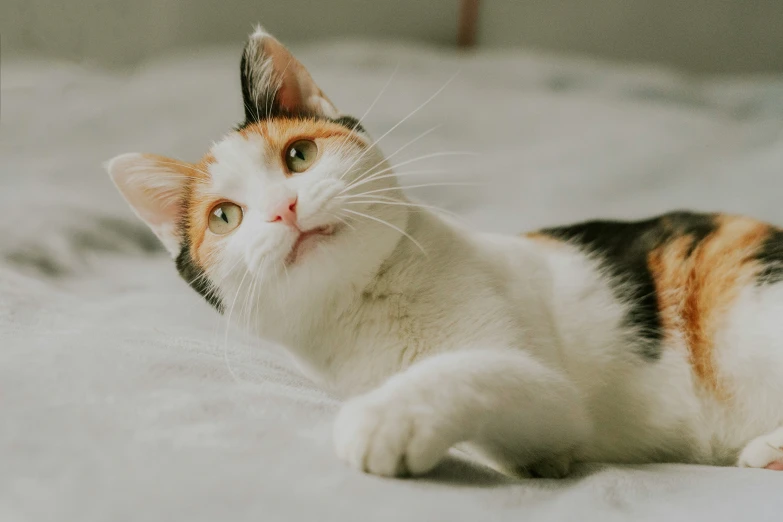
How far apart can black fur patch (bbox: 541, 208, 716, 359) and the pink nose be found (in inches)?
22.3

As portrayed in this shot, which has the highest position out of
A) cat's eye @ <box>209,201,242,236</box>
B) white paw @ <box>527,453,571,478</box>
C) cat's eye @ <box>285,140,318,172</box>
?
cat's eye @ <box>285,140,318,172</box>

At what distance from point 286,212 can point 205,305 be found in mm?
628

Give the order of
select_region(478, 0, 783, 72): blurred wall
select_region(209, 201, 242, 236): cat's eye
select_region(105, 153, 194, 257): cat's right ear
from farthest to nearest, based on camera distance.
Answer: select_region(478, 0, 783, 72): blurred wall → select_region(105, 153, 194, 257): cat's right ear → select_region(209, 201, 242, 236): cat's eye

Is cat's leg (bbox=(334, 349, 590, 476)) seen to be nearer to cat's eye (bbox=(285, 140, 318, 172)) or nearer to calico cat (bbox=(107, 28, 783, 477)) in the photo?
calico cat (bbox=(107, 28, 783, 477))

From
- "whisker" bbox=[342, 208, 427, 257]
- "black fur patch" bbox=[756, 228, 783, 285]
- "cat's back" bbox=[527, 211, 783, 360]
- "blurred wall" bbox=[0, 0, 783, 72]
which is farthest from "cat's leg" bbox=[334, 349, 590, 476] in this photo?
"blurred wall" bbox=[0, 0, 783, 72]

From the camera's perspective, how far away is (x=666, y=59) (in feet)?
9.31

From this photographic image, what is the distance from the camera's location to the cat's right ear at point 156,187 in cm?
102

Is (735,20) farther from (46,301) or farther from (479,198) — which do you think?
(46,301)

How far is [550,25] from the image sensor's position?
9.20 feet

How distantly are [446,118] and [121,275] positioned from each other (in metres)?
1.22

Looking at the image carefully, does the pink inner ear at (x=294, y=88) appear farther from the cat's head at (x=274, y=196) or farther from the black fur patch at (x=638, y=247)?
the black fur patch at (x=638, y=247)

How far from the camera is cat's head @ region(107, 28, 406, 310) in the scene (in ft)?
2.68

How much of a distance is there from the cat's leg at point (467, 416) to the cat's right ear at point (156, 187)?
0.50 meters

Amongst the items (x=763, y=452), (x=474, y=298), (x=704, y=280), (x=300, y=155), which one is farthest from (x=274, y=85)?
(x=763, y=452)
